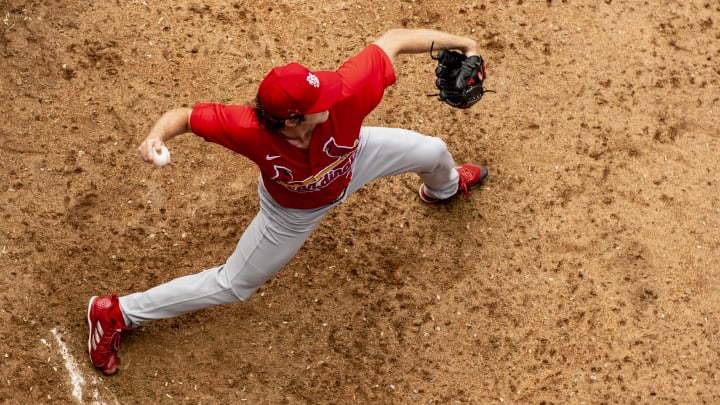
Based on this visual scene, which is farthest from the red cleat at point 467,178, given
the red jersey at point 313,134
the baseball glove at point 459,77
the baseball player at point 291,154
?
the red jersey at point 313,134

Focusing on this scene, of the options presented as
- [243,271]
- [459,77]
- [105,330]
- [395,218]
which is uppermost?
[459,77]

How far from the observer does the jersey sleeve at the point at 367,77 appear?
12.3 ft

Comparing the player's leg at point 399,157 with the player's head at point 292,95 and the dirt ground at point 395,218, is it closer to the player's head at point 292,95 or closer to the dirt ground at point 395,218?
the dirt ground at point 395,218

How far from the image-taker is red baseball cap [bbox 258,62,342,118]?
3373 millimetres

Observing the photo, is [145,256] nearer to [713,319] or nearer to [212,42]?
[212,42]

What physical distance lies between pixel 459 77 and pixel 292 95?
3.78ft

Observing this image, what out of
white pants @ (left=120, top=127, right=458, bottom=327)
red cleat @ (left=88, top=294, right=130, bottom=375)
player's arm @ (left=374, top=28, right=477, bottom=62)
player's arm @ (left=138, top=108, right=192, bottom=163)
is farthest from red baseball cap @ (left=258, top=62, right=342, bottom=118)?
red cleat @ (left=88, top=294, right=130, bottom=375)

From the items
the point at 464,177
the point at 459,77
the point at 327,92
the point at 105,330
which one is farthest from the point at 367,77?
the point at 105,330

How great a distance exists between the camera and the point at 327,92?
3.52 m

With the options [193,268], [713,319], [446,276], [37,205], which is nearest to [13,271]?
[37,205]

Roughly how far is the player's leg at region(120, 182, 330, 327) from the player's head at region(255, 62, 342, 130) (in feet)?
2.34

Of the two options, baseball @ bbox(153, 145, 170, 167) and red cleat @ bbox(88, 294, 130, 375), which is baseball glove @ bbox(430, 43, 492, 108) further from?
red cleat @ bbox(88, 294, 130, 375)

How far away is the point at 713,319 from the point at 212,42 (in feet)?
12.1

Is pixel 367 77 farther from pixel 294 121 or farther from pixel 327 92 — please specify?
pixel 294 121
